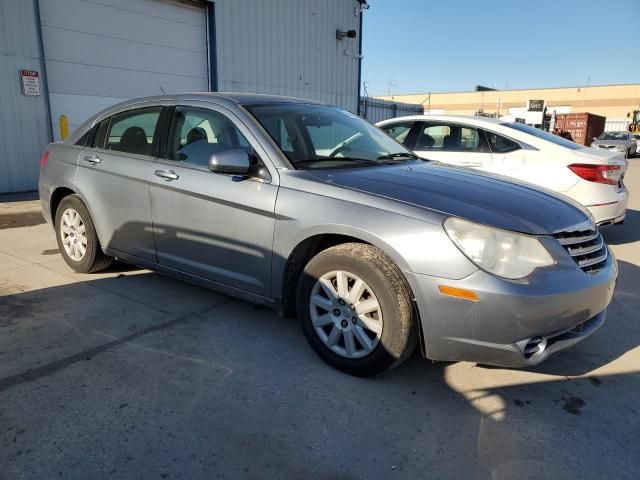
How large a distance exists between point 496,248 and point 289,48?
1387 centimetres

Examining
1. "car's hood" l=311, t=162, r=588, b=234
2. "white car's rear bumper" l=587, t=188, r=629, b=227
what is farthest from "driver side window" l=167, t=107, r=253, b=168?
"white car's rear bumper" l=587, t=188, r=629, b=227

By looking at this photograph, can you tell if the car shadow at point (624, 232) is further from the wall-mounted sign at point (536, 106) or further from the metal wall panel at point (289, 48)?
the wall-mounted sign at point (536, 106)

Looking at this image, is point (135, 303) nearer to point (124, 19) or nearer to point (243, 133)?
point (243, 133)

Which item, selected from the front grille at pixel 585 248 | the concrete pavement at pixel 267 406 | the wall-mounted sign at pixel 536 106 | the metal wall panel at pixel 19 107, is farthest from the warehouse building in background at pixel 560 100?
the concrete pavement at pixel 267 406

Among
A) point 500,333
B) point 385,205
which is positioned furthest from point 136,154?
point 500,333

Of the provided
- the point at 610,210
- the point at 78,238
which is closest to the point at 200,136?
the point at 78,238

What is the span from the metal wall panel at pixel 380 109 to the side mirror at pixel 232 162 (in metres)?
16.4

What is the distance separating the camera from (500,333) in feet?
8.21

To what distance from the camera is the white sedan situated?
19.3ft

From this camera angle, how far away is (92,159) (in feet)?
14.4

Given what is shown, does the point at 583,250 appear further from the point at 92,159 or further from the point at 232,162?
the point at 92,159

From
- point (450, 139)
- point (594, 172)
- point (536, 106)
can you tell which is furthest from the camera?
point (536, 106)

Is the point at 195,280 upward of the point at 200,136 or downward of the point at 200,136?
downward

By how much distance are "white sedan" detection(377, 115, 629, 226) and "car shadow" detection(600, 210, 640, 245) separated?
2.15 feet
